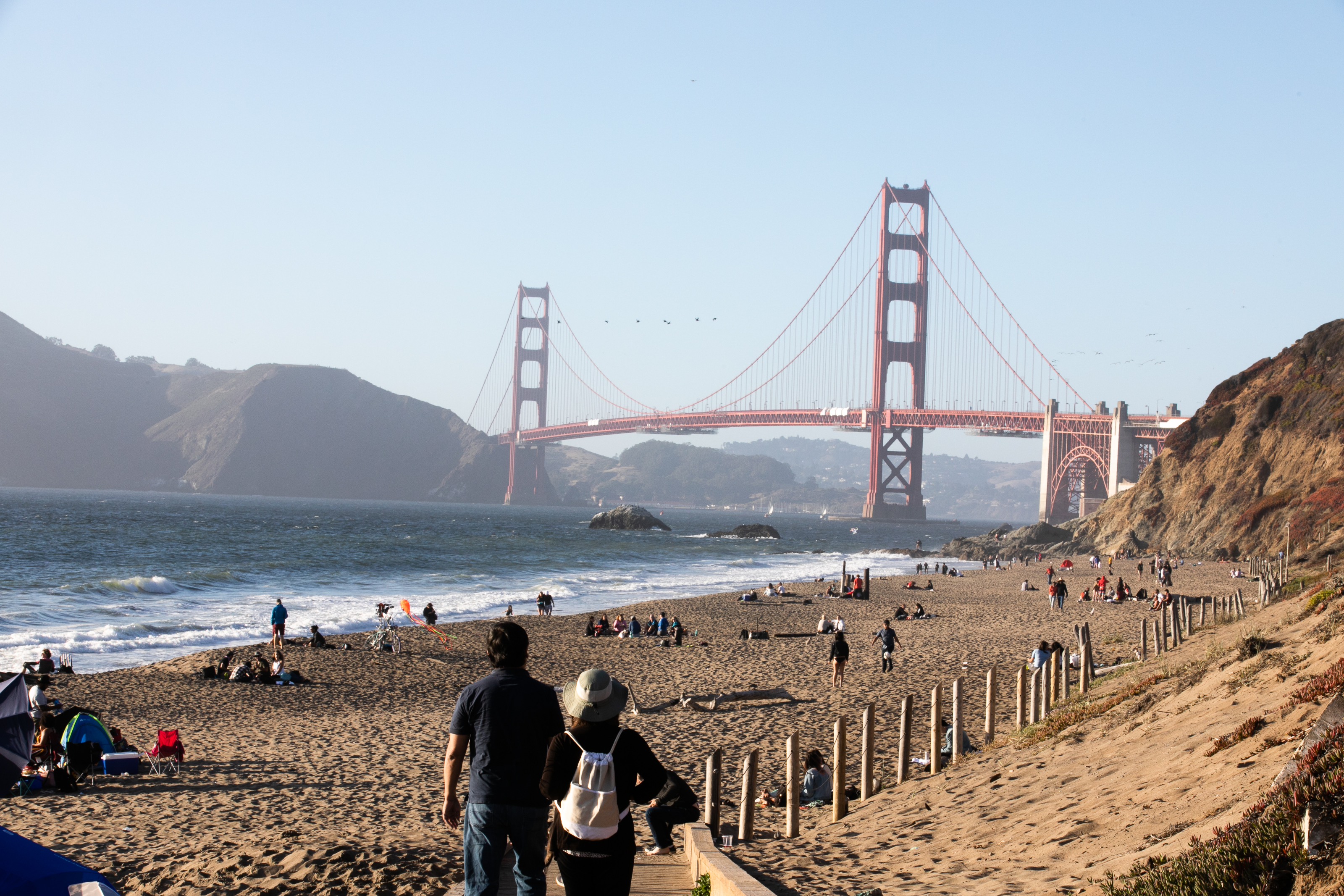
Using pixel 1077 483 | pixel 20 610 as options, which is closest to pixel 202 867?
pixel 20 610

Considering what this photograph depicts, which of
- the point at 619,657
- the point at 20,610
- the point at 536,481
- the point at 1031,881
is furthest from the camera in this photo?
the point at 536,481

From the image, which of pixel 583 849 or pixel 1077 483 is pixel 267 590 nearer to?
pixel 583 849

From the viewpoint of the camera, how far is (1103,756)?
21.5 feet

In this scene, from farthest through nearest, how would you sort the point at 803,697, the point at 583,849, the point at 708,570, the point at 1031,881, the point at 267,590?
1. the point at 708,570
2. the point at 267,590
3. the point at 803,697
4. the point at 1031,881
5. the point at 583,849

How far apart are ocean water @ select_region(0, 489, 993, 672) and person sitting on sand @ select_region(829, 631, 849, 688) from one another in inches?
460

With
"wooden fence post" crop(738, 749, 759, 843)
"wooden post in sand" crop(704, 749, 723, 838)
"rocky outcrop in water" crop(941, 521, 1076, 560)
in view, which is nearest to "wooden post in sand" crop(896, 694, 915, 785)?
"wooden fence post" crop(738, 749, 759, 843)

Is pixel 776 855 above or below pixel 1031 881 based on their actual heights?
below

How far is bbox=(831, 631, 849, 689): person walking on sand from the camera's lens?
13.3 metres

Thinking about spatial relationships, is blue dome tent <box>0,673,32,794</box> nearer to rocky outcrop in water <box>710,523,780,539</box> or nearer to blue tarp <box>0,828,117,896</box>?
blue tarp <box>0,828,117,896</box>

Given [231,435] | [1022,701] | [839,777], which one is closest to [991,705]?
[1022,701]

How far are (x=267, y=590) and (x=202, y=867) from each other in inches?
956

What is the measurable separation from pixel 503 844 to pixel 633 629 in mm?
16985

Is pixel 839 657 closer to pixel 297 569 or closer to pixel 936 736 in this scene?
pixel 936 736

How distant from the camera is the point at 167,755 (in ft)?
30.8
